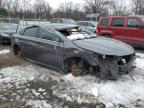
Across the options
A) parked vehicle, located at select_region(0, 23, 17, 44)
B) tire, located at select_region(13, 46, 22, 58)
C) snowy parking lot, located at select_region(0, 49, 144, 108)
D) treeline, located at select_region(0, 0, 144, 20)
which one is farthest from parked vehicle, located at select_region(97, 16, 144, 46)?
treeline, located at select_region(0, 0, 144, 20)

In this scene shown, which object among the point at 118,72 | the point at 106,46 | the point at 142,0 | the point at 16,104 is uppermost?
the point at 142,0

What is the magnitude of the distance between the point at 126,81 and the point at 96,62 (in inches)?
40.9

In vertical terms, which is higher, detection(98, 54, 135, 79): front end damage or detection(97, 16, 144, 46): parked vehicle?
detection(97, 16, 144, 46): parked vehicle

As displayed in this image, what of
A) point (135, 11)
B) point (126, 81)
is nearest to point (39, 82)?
point (126, 81)

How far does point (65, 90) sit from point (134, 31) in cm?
684

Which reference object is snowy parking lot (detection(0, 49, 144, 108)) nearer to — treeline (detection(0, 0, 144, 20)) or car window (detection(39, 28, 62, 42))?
car window (detection(39, 28, 62, 42))

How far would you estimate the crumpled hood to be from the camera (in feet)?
20.9

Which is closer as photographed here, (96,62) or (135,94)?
(135,94)

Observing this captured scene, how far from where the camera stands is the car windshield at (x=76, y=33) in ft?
24.0

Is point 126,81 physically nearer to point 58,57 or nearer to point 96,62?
point 96,62

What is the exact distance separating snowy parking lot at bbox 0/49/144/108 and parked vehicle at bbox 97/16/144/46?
4.16 meters

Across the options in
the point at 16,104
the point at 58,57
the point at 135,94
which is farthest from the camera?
the point at 58,57

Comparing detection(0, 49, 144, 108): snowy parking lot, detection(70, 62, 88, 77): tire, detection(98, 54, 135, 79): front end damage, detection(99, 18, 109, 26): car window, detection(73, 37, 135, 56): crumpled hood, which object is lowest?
detection(0, 49, 144, 108): snowy parking lot

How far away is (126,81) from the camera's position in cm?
657
